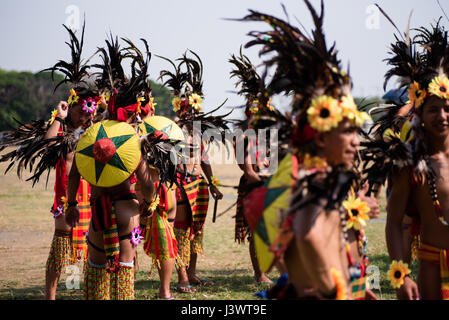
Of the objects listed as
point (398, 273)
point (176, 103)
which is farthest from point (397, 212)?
point (176, 103)

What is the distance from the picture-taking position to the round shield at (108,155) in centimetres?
470

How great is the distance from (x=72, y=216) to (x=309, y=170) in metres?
3.03

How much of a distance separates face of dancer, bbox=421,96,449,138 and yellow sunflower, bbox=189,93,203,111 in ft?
13.7

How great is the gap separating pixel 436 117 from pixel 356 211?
1.31m

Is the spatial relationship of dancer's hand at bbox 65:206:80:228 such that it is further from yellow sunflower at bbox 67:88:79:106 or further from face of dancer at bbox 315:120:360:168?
face of dancer at bbox 315:120:360:168

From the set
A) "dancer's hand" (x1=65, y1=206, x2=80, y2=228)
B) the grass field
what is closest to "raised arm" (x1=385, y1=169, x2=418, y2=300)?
the grass field

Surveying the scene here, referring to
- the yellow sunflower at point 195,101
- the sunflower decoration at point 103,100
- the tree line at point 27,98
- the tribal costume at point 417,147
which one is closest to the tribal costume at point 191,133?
the yellow sunflower at point 195,101

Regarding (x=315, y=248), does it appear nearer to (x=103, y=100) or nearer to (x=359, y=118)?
(x=359, y=118)

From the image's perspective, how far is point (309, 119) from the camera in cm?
305

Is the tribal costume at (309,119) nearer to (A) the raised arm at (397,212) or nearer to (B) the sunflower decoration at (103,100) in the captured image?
(A) the raised arm at (397,212)

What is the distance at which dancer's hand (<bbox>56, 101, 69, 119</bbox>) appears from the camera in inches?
241

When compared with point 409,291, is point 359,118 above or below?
above

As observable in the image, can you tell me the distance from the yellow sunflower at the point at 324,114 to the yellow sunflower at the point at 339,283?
2.60ft

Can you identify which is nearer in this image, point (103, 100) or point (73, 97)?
point (73, 97)
